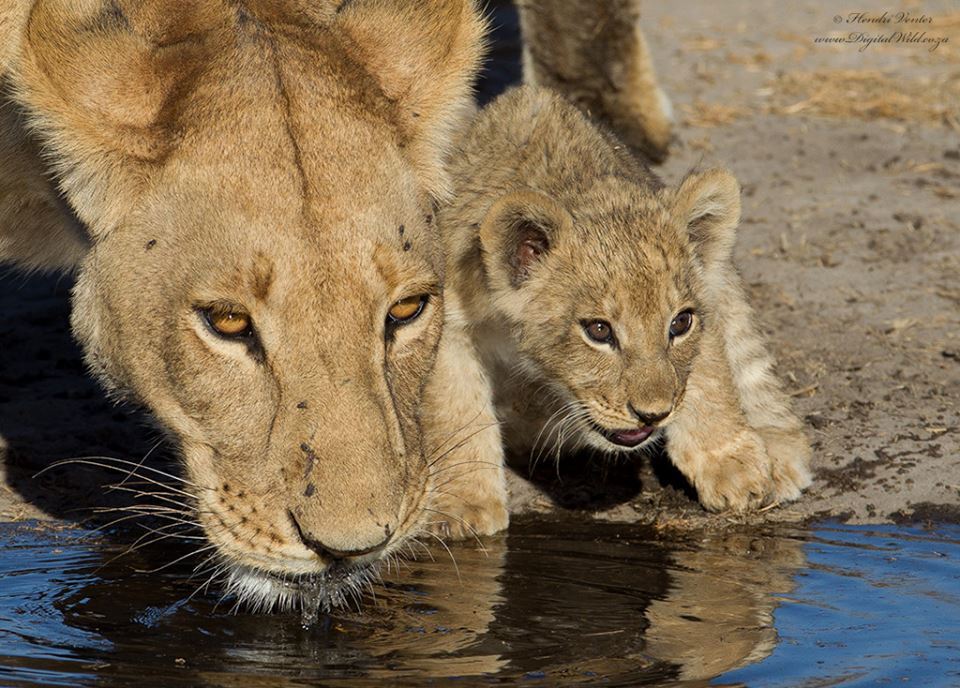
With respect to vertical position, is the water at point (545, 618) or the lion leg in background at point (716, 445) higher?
the lion leg in background at point (716, 445)

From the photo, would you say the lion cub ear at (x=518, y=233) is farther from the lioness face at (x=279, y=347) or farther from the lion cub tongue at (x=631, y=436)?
the lioness face at (x=279, y=347)

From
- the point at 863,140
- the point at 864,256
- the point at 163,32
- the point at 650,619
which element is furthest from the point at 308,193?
the point at 863,140

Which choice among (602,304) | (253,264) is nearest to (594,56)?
(602,304)

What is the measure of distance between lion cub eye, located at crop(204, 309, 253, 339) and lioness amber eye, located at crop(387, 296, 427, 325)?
1.37ft

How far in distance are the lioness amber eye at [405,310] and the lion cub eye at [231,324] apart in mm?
417

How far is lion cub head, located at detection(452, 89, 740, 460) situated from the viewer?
5859 millimetres

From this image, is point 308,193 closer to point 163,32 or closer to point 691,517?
point 163,32

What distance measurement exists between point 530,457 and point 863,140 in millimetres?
4987

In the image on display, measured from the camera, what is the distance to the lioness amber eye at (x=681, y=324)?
6.06 meters

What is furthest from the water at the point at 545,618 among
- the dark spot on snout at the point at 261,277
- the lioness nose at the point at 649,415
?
the dark spot on snout at the point at 261,277

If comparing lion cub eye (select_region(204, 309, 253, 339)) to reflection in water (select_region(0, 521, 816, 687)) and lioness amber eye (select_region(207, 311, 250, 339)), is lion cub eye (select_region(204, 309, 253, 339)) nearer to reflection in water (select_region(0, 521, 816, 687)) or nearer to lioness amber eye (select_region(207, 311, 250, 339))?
lioness amber eye (select_region(207, 311, 250, 339))

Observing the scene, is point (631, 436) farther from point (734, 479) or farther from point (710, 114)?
point (710, 114)

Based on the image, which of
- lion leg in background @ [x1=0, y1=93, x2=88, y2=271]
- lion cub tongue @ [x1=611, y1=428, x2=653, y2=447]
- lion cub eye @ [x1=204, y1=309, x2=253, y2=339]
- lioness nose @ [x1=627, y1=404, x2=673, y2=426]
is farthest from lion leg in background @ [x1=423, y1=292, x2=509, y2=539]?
lion cub eye @ [x1=204, y1=309, x2=253, y2=339]

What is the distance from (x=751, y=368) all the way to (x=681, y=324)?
806 millimetres
